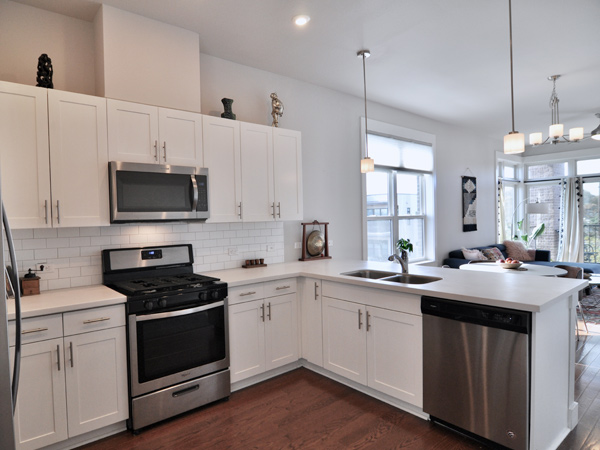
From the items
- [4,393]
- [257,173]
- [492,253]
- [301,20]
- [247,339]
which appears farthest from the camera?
[492,253]

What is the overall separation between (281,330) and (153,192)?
1.61 m

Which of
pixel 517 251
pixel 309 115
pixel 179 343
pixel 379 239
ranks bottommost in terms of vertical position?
pixel 179 343

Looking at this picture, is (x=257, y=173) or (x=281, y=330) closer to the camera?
(x=281, y=330)

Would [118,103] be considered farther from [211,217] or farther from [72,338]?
[72,338]

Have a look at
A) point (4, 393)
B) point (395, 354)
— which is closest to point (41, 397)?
point (4, 393)

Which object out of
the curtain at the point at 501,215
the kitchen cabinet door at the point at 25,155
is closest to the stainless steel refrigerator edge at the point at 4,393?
the kitchen cabinet door at the point at 25,155

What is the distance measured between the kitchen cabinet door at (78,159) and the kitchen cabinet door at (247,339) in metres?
1.25

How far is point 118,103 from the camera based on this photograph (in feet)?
8.92

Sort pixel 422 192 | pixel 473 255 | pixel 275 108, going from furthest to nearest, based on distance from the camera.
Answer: pixel 473 255
pixel 422 192
pixel 275 108

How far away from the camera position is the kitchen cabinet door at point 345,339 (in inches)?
116

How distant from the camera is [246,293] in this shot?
3094 millimetres

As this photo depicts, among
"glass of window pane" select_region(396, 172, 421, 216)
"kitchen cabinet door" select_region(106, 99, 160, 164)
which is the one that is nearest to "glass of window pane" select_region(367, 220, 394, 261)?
"glass of window pane" select_region(396, 172, 421, 216)

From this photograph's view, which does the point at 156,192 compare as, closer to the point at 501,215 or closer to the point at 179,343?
the point at 179,343

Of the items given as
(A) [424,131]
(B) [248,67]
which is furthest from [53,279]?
(A) [424,131]
